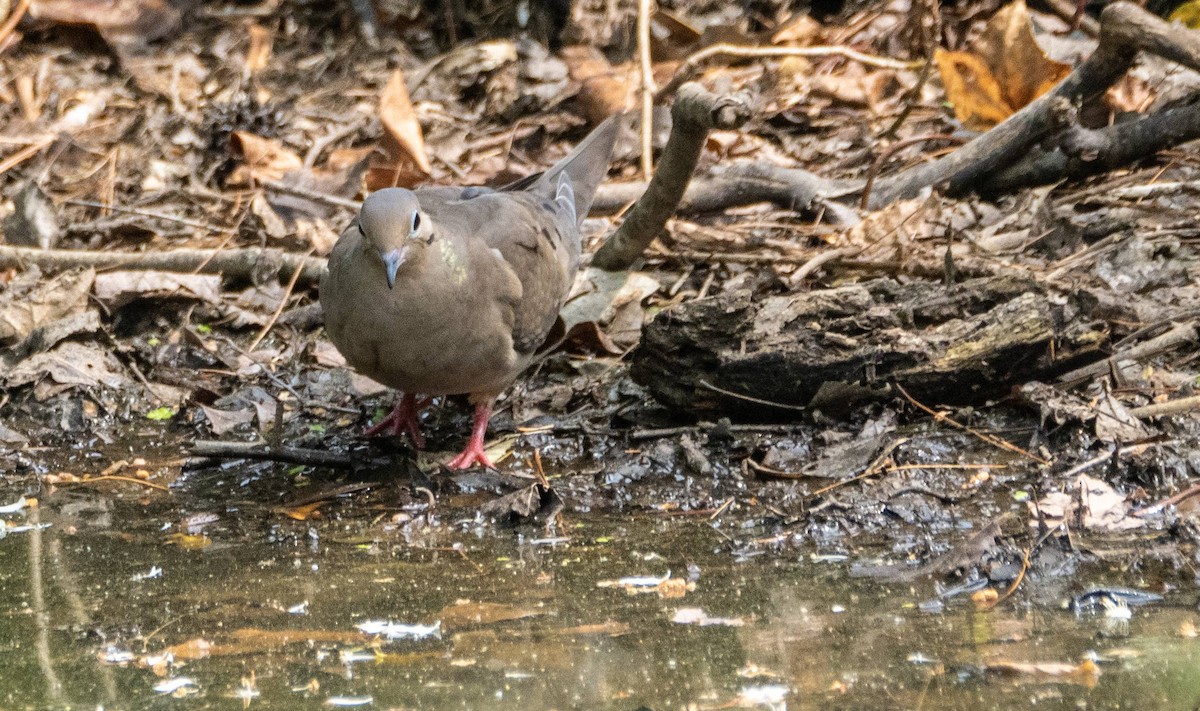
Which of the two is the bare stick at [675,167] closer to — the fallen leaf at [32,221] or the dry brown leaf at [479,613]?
the dry brown leaf at [479,613]

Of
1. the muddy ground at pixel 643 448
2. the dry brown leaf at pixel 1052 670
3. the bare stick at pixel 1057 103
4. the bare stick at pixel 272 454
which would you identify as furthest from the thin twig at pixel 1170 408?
the bare stick at pixel 272 454

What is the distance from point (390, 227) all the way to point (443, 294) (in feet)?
1.18

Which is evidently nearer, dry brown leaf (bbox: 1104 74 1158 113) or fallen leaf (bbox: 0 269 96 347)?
fallen leaf (bbox: 0 269 96 347)

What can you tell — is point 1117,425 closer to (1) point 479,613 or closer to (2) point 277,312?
(1) point 479,613

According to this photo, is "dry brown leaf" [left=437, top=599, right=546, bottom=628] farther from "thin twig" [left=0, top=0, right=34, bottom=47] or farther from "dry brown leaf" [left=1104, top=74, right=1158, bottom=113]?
"thin twig" [left=0, top=0, right=34, bottom=47]

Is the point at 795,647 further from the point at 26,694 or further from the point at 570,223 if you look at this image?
the point at 570,223

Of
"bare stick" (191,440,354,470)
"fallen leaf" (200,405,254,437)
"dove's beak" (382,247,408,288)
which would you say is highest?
"dove's beak" (382,247,408,288)

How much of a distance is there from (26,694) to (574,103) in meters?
5.70

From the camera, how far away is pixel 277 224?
659cm

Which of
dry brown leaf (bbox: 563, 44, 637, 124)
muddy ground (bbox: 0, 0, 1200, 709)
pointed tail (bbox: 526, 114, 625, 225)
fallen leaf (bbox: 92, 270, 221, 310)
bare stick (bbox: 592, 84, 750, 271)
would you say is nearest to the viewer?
muddy ground (bbox: 0, 0, 1200, 709)

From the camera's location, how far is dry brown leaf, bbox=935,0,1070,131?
6.38 metres

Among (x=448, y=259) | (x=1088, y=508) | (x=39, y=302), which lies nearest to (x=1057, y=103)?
(x=1088, y=508)

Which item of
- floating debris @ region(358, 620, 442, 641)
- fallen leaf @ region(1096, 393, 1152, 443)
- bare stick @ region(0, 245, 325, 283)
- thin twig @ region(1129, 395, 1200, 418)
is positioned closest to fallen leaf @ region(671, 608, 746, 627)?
floating debris @ region(358, 620, 442, 641)

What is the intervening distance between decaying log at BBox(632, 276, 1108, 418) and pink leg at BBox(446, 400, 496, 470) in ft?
2.16
